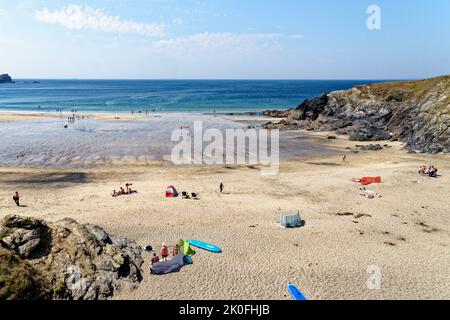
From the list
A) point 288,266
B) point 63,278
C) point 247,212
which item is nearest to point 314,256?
point 288,266

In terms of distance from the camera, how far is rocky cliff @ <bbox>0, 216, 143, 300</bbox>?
13160 mm

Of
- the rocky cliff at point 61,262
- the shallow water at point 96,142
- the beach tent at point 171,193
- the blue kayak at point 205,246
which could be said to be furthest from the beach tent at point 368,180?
the rocky cliff at point 61,262

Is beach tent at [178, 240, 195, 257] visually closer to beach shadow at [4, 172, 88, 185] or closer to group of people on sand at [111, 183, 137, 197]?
group of people on sand at [111, 183, 137, 197]

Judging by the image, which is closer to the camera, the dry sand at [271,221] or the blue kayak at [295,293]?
the blue kayak at [295,293]

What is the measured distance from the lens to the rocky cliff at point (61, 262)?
13160 millimetres

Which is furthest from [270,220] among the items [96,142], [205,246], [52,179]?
[96,142]

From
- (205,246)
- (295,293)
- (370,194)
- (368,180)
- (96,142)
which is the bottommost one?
(295,293)

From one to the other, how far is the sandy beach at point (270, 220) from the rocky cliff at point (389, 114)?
10357 millimetres

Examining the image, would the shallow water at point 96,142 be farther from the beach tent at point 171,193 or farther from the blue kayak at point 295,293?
the blue kayak at point 295,293

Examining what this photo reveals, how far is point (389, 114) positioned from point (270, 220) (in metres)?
48.9

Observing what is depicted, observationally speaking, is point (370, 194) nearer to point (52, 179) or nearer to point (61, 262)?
point (61, 262)

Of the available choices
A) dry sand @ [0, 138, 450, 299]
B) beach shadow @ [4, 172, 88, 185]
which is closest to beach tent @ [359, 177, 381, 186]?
dry sand @ [0, 138, 450, 299]

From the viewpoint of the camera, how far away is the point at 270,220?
2380 cm

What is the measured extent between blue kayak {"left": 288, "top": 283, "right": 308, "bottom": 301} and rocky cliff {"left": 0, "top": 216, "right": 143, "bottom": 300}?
7.00 metres
